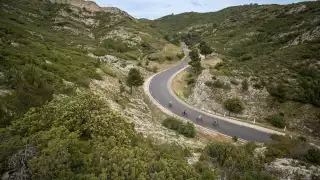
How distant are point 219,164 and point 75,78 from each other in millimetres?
19506

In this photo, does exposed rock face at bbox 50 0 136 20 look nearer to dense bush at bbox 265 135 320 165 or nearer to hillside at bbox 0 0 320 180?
hillside at bbox 0 0 320 180

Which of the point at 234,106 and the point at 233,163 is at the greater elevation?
the point at 234,106

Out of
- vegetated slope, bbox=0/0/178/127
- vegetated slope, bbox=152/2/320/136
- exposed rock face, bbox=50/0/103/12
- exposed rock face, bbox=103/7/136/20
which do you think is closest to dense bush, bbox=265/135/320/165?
vegetated slope, bbox=152/2/320/136

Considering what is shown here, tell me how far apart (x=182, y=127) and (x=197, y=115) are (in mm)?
9086

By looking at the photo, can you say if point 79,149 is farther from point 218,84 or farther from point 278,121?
point 218,84

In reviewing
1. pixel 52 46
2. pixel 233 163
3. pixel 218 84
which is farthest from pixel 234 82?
pixel 52 46

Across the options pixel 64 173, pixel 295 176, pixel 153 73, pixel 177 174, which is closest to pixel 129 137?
pixel 177 174

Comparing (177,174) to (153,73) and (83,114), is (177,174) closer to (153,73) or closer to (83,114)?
(83,114)

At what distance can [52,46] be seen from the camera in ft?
144

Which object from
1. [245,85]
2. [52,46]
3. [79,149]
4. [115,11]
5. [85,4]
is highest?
[85,4]

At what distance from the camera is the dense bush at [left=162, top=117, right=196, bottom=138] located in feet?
83.8

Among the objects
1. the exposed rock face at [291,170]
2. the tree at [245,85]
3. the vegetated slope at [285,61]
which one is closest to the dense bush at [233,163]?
the exposed rock face at [291,170]

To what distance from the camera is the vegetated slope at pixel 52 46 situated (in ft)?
56.1

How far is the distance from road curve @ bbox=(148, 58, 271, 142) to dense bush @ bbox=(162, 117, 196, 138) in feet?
15.5
